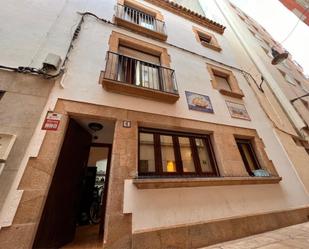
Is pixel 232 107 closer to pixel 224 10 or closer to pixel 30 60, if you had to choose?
pixel 30 60

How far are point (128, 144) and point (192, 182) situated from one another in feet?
4.54

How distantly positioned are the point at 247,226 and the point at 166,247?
5.71 feet

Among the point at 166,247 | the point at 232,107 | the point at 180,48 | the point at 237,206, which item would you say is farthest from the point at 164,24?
the point at 166,247

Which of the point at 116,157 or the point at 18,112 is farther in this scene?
the point at 116,157

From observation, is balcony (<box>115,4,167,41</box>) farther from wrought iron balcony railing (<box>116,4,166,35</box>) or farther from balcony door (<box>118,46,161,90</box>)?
balcony door (<box>118,46,161,90</box>)

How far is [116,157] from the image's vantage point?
8.50 ft

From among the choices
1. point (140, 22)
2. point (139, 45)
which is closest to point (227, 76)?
point (139, 45)

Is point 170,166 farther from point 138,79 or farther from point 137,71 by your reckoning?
point 137,71

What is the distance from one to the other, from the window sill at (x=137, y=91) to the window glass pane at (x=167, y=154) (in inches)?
36.4

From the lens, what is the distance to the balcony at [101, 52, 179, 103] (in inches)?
127

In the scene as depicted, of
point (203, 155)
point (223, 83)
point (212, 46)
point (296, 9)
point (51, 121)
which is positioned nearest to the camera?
point (51, 121)

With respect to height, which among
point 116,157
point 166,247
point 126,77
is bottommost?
point 166,247

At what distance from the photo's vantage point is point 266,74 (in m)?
7.14

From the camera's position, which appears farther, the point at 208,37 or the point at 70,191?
the point at 208,37
